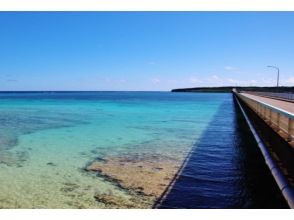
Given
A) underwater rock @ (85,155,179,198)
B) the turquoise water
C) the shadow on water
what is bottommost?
the turquoise water

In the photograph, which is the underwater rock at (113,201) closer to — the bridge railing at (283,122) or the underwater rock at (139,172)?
the underwater rock at (139,172)

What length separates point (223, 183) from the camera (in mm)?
9367

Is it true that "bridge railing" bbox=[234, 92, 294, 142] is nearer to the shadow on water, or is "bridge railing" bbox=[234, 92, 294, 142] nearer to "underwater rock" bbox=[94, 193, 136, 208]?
the shadow on water

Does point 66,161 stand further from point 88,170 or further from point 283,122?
point 283,122

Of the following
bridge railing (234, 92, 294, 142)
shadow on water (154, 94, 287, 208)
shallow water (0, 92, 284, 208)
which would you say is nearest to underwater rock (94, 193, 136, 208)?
shallow water (0, 92, 284, 208)

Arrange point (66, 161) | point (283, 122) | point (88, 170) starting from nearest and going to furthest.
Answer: point (283, 122)
point (88, 170)
point (66, 161)

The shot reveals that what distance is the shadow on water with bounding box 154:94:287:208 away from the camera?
7.62 meters

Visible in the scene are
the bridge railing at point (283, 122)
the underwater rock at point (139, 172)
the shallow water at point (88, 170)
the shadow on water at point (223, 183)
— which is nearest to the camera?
the shadow on water at point (223, 183)

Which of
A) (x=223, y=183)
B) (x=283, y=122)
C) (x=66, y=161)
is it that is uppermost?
(x=283, y=122)

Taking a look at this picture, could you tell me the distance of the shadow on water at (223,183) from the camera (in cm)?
762

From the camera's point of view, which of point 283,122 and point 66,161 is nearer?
point 283,122

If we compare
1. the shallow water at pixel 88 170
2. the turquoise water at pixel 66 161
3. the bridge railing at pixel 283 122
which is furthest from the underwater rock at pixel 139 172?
the bridge railing at pixel 283 122

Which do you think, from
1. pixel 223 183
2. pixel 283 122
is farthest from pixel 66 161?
pixel 283 122
